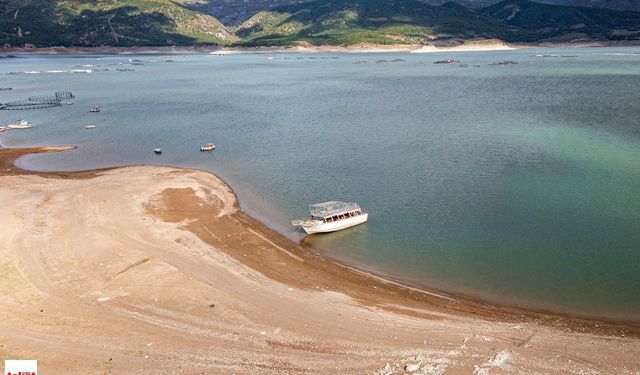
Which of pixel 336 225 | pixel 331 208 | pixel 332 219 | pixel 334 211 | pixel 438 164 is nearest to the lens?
pixel 336 225

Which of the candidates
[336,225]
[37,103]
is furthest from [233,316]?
[37,103]

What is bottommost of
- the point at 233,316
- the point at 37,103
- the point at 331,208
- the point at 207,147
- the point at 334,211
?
the point at 233,316

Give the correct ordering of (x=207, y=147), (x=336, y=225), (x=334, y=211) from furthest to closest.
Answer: (x=207, y=147)
(x=334, y=211)
(x=336, y=225)

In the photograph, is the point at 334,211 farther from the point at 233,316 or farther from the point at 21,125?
the point at 21,125

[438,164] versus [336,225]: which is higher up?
[438,164]

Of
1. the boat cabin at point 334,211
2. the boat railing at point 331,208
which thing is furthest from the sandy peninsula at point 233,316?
the boat railing at point 331,208

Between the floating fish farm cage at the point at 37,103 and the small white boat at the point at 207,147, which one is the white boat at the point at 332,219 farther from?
the floating fish farm cage at the point at 37,103

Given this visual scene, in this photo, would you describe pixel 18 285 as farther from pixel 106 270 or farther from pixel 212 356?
pixel 212 356
